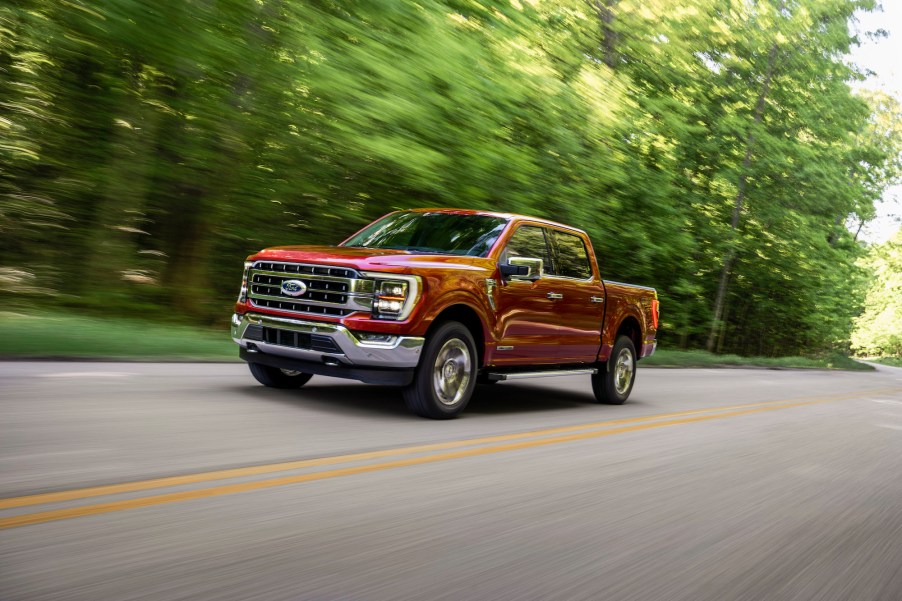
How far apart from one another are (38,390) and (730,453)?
19.3ft

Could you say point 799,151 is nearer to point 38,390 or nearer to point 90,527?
point 38,390

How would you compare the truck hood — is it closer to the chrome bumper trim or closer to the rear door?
the chrome bumper trim

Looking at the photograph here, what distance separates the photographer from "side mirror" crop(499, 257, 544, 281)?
8.02 meters

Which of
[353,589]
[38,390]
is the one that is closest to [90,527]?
[353,589]

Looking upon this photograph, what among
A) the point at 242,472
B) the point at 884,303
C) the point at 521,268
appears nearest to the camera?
the point at 242,472

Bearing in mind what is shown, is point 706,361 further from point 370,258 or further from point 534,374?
point 370,258

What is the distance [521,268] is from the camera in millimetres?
8227

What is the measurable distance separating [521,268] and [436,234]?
1.02 m

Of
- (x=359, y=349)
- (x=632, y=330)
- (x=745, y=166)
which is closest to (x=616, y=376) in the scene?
(x=632, y=330)

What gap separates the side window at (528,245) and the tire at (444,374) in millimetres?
1086

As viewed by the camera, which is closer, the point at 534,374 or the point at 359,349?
the point at 359,349

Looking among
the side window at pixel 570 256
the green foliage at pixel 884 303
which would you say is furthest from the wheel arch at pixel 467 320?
the green foliage at pixel 884 303

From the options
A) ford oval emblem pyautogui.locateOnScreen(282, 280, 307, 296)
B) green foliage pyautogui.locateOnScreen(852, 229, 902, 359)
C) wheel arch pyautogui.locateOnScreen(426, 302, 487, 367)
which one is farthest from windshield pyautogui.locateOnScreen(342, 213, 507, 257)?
green foliage pyautogui.locateOnScreen(852, 229, 902, 359)

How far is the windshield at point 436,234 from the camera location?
8453mm
